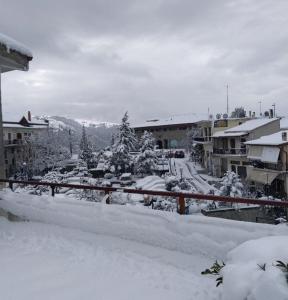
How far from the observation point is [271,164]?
27625 mm

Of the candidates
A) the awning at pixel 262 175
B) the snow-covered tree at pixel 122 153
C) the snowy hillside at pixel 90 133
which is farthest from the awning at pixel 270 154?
the snowy hillside at pixel 90 133

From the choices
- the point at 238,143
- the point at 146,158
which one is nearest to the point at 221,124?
the point at 238,143

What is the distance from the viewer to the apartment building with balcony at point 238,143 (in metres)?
34.2

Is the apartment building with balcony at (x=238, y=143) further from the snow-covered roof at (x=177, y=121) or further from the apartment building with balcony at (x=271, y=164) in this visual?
the snow-covered roof at (x=177, y=121)

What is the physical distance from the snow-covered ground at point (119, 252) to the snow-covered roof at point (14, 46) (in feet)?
9.14

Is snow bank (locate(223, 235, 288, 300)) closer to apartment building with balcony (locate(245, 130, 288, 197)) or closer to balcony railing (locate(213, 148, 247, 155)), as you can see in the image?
apartment building with balcony (locate(245, 130, 288, 197))

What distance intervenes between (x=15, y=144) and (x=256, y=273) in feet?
158

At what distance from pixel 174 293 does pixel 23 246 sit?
107 inches

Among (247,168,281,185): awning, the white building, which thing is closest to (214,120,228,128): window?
(247,168,281,185): awning

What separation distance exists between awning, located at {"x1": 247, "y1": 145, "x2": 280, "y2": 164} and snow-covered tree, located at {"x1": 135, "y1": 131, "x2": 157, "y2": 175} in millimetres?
10146

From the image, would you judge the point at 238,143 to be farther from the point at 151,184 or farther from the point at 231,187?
the point at 231,187

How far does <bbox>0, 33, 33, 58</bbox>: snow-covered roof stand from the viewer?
262 inches

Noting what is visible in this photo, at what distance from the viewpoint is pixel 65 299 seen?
3.72 m

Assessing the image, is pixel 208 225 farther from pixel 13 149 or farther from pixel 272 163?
pixel 13 149
